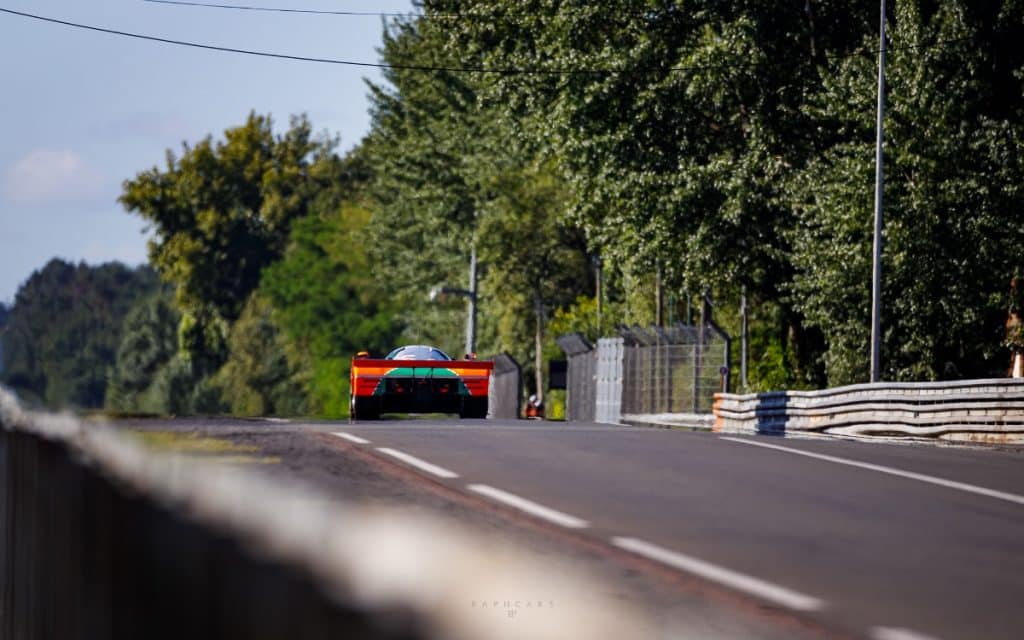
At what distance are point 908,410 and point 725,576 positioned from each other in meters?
18.4

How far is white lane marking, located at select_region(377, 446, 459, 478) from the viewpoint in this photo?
12.5m

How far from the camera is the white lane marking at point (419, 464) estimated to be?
12.5m

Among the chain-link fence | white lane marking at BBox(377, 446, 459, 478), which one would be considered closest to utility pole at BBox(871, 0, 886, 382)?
the chain-link fence

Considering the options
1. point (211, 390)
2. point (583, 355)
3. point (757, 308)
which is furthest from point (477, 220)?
point (211, 390)

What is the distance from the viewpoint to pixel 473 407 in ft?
102

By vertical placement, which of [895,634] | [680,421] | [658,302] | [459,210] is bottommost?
[680,421]

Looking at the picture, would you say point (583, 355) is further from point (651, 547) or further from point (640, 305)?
point (651, 547)

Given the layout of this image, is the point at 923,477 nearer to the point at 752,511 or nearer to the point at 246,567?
the point at 752,511

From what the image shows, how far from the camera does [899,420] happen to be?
25969 mm

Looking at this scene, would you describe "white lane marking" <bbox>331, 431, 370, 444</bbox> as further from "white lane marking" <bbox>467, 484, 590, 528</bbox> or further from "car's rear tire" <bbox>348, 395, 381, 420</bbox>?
"car's rear tire" <bbox>348, 395, 381, 420</bbox>

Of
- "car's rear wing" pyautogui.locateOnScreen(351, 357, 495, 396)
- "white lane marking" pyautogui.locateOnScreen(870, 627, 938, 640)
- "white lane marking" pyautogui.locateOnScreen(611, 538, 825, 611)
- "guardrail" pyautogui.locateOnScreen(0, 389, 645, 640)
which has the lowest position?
"white lane marking" pyautogui.locateOnScreen(870, 627, 938, 640)

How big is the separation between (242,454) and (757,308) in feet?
133

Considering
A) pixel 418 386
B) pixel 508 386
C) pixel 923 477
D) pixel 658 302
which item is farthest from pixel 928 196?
pixel 508 386

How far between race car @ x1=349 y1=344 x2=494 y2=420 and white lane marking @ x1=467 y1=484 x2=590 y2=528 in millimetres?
18782
